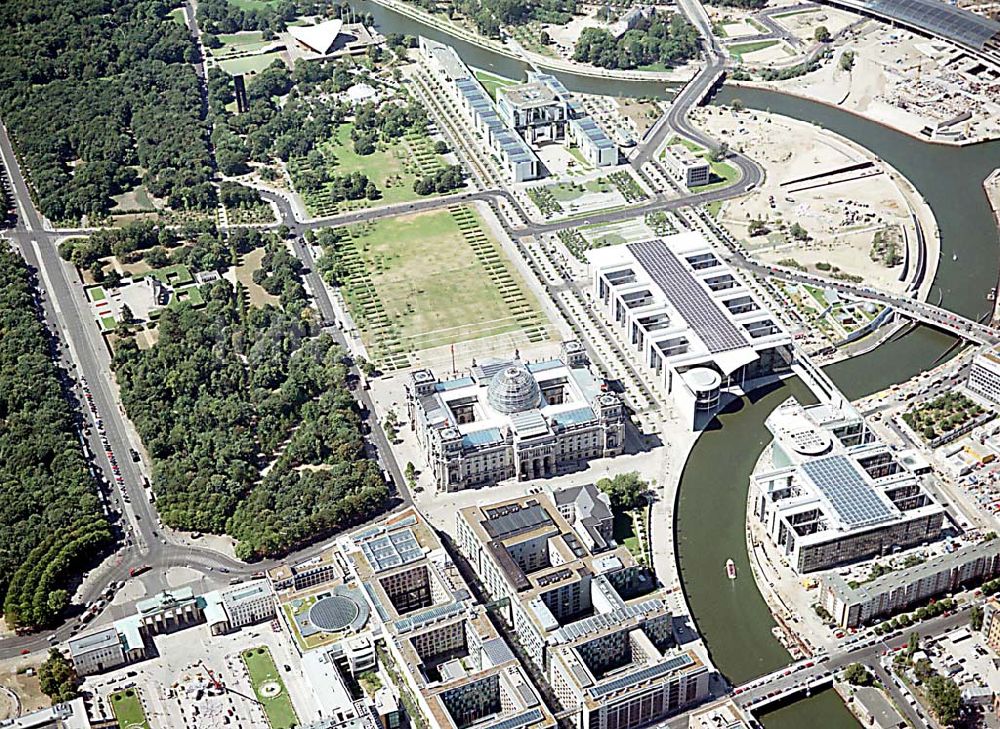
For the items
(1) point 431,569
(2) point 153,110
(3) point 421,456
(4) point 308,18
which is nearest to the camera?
(1) point 431,569

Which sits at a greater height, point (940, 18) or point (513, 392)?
point (940, 18)

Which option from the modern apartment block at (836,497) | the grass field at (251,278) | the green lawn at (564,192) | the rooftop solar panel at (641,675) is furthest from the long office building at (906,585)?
the green lawn at (564,192)

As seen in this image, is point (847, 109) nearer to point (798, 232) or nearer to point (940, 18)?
point (940, 18)

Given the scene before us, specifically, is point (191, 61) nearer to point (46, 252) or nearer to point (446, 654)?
point (46, 252)

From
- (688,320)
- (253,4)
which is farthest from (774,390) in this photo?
(253,4)

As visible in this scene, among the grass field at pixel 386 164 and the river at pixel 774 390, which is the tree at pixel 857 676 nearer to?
the river at pixel 774 390

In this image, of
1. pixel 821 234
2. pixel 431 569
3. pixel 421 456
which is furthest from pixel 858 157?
pixel 431 569

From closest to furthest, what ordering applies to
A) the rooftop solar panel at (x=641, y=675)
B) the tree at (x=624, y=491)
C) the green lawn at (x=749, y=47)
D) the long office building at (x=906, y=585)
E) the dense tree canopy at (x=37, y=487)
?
the rooftop solar panel at (x=641, y=675)
the long office building at (x=906, y=585)
the dense tree canopy at (x=37, y=487)
the tree at (x=624, y=491)
the green lawn at (x=749, y=47)
